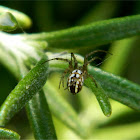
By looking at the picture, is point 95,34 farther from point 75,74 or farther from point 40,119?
point 40,119

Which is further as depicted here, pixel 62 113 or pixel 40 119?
pixel 62 113

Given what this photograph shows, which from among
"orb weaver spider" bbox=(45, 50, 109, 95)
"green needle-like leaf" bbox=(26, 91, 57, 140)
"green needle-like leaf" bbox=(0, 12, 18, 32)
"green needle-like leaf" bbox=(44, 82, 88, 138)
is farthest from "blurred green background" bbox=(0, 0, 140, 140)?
"green needle-like leaf" bbox=(0, 12, 18, 32)

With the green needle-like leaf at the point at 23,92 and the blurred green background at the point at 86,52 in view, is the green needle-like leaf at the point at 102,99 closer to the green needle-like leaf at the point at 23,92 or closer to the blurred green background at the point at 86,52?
the green needle-like leaf at the point at 23,92

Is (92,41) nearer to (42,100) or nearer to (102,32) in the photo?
(102,32)

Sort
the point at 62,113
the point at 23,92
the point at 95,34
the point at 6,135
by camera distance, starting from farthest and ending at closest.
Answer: the point at 62,113, the point at 95,34, the point at 23,92, the point at 6,135

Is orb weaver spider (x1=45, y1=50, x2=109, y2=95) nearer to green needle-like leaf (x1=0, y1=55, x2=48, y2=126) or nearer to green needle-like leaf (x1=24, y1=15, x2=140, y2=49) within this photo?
green needle-like leaf (x1=24, y1=15, x2=140, y2=49)

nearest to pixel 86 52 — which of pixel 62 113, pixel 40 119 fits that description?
pixel 62 113

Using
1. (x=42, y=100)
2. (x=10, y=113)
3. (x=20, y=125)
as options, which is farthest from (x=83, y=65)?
(x=20, y=125)
